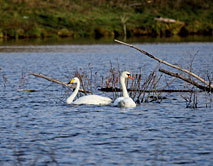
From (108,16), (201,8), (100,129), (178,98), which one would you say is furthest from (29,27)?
(100,129)

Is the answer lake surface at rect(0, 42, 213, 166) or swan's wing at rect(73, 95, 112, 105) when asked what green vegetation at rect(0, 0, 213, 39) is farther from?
swan's wing at rect(73, 95, 112, 105)

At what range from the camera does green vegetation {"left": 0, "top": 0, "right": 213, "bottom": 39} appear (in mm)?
94625

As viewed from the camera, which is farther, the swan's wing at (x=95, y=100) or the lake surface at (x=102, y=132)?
the swan's wing at (x=95, y=100)

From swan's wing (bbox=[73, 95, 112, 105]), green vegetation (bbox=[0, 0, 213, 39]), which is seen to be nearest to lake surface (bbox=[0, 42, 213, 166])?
swan's wing (bbox=[73, 95, 112, 105])

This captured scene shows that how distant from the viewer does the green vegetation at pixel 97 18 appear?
9462 cm

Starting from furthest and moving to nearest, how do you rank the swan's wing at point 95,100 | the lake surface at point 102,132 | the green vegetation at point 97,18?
the green vegetation at point 97,18 < the swan's wing at point 95,100 < the lake surface at point 102,132

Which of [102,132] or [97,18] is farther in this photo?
[97,18]

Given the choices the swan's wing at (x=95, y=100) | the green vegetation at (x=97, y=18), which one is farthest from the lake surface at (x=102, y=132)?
the green vegetation at (x=97, y=18)

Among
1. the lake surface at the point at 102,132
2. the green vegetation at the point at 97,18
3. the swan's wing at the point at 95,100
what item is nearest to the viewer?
the lake surface at the point at 102,132

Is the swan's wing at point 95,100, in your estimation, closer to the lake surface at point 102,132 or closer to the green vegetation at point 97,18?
the lake surface at point 102,132

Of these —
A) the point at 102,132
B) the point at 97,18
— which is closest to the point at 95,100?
the point at 102,132

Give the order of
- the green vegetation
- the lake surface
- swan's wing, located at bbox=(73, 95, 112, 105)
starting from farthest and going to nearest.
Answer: the green vegetation
swan's wing, located at bbox=(73, 95, 112, 105)
the lake surface

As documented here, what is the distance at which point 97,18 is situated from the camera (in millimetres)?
103125

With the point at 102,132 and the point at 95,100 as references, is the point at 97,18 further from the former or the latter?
the point at 102,132
